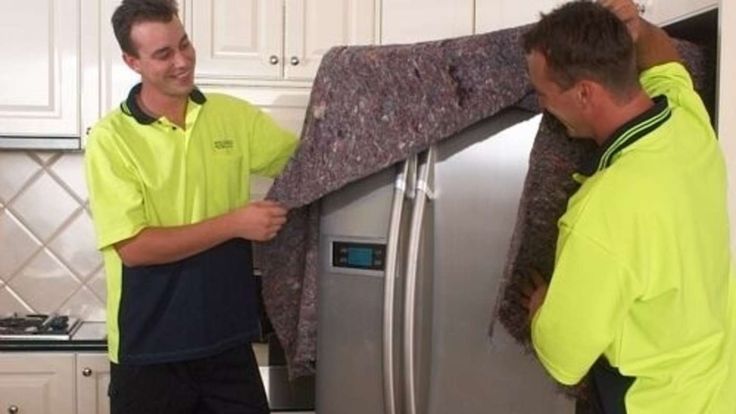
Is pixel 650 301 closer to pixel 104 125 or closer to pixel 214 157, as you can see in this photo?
pixel 214 157

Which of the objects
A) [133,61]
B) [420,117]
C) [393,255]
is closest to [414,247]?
[393,255]

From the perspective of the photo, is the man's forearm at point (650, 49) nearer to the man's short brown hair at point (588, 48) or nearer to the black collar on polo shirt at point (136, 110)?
the man's short brown hair at point (588, 48)

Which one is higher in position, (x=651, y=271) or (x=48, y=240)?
(x=651, y=271)

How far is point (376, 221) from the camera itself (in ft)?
6.02

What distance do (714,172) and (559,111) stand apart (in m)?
0.27

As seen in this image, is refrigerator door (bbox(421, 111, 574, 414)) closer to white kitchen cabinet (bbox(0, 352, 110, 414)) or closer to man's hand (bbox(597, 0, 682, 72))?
man's hand (bbox(597, 0, 682, 72))

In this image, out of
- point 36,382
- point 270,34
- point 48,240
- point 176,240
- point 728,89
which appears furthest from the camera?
point 48,240

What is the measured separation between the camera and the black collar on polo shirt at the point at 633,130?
134 centimetres

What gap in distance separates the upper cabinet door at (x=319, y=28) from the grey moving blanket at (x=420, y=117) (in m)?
0.66

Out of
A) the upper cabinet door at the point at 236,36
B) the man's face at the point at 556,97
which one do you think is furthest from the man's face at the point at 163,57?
the man's face at the point at 556,97

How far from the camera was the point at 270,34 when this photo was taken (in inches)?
97.8

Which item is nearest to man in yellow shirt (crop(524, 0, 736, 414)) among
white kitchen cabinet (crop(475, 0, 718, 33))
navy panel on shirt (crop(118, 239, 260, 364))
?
navy panel on shirt (crop(118, 239, 260, 364))

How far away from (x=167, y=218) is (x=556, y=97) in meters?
0.90

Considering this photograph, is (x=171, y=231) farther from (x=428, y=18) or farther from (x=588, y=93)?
(x=428, y=18)
